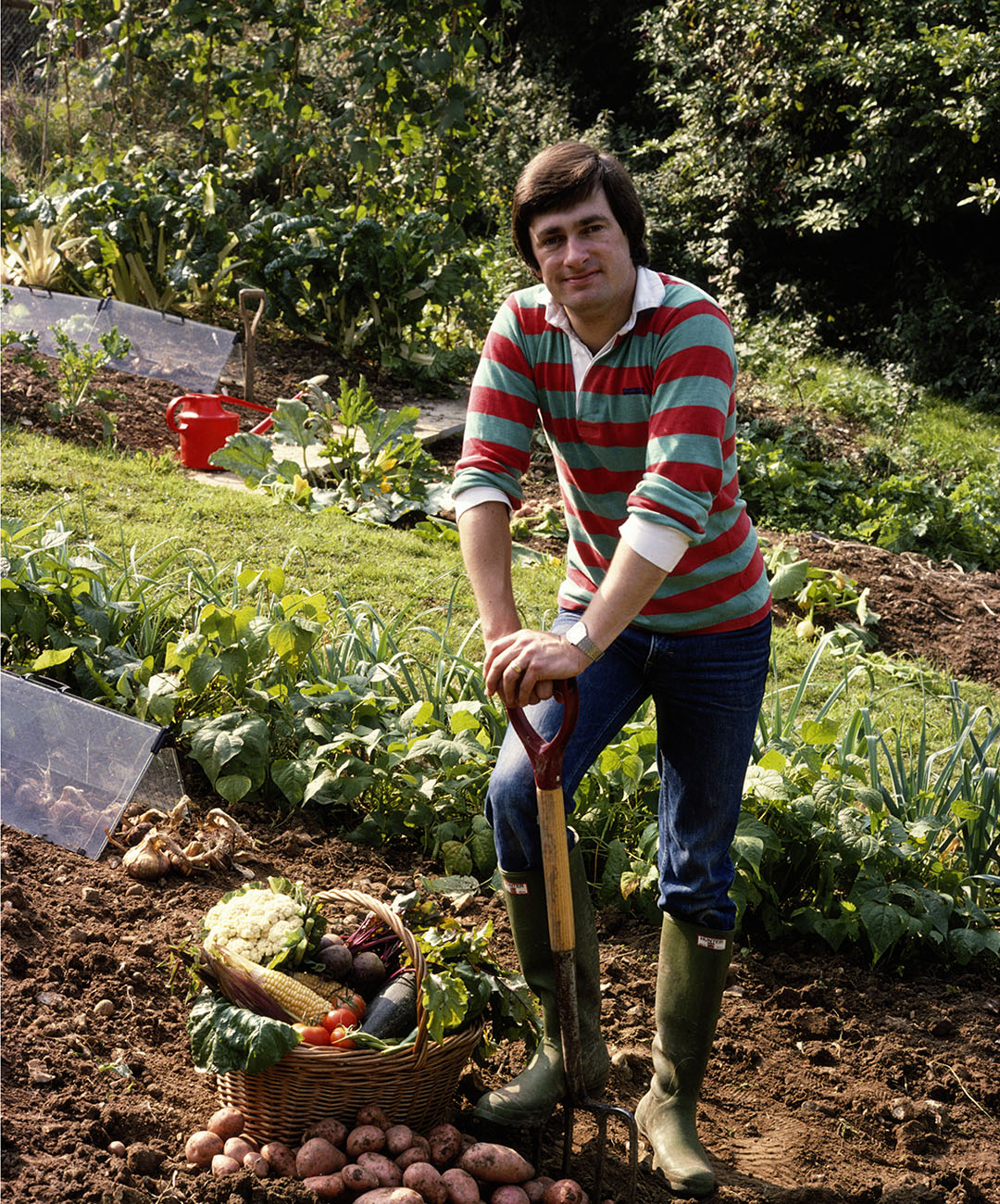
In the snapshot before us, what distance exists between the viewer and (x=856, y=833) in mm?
2715

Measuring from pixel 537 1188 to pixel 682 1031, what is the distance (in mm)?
409

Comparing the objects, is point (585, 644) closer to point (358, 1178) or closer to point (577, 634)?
point (577, 634)

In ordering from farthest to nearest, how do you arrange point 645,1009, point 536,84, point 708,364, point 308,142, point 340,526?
point 536,84 → point 308,142 → point 340,526 → point 645,1009 → point 708,364

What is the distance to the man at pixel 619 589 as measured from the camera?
1.82m

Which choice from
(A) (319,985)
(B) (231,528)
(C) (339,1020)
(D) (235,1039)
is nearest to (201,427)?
(B) (231,528)

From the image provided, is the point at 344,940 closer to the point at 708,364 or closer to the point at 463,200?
the point at 708,364

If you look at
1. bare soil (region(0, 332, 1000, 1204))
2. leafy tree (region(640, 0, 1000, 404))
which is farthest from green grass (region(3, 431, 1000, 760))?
leafy tree (region(640, 0, 1000, 404))

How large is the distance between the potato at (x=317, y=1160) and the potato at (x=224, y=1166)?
93 mm

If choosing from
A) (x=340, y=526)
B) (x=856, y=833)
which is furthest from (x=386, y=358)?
(x=856, y=833)

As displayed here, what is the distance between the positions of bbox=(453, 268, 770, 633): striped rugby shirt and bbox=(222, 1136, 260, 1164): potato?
1046 millimetres

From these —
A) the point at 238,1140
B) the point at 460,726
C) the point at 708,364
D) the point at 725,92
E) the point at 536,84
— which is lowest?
the point at 238,1140

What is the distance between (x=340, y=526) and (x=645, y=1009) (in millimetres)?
3184

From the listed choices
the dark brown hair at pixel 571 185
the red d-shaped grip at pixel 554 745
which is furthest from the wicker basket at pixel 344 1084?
the dark brown hair at pixel 571 185

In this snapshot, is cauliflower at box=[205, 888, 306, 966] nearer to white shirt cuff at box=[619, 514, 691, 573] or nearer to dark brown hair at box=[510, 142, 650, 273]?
white shirt cuff at box=[619, 514, 691, 573]
